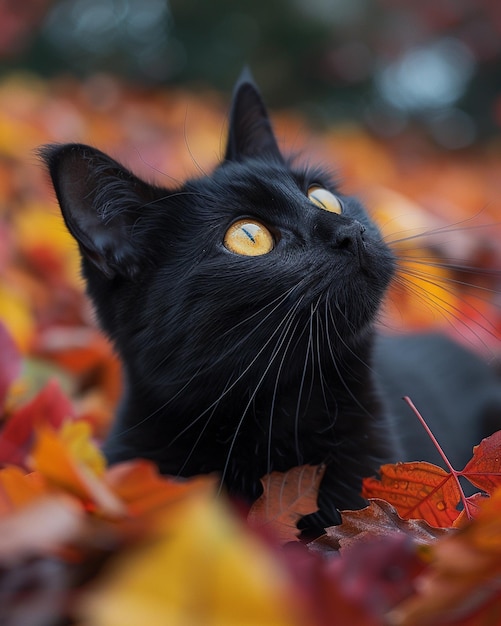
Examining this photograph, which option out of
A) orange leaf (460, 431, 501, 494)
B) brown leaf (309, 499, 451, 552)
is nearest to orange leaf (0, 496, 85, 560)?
brown leaf (309, 499, 451, 552)

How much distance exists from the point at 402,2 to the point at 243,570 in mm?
4181

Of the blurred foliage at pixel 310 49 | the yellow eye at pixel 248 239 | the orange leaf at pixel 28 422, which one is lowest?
the orange leaf at pixel 28 422

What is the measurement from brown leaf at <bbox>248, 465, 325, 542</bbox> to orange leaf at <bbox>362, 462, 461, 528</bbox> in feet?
0.36

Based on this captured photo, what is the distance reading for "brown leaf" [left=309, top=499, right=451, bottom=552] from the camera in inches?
31.3

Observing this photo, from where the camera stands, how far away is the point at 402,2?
408 centimetres

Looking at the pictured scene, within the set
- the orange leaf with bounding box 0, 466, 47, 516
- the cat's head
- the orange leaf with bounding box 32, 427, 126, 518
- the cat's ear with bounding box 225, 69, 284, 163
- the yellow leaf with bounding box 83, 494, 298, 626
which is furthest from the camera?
the cat's ear with bounding box 225, 69, 284, 163

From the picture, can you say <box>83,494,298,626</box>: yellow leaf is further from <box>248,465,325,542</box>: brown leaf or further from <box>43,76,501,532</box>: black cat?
<box>43,76,501,532</box>: black cat

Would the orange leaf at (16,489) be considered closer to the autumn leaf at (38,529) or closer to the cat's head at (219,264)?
the autumn leaf at (38,529)

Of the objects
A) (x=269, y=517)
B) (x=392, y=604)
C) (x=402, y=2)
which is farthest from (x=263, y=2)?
(x=392, y=604)

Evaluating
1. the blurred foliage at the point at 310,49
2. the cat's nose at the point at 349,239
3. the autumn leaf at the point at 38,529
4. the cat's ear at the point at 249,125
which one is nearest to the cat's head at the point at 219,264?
the cat's nose at the point at 349,239

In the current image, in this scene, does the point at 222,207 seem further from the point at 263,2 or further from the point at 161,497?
the point at 263,2

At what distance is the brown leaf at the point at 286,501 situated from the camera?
2.96 feet

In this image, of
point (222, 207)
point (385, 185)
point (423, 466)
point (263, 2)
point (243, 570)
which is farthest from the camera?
point (263, 2)

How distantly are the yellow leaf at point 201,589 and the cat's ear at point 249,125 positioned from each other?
111cm
